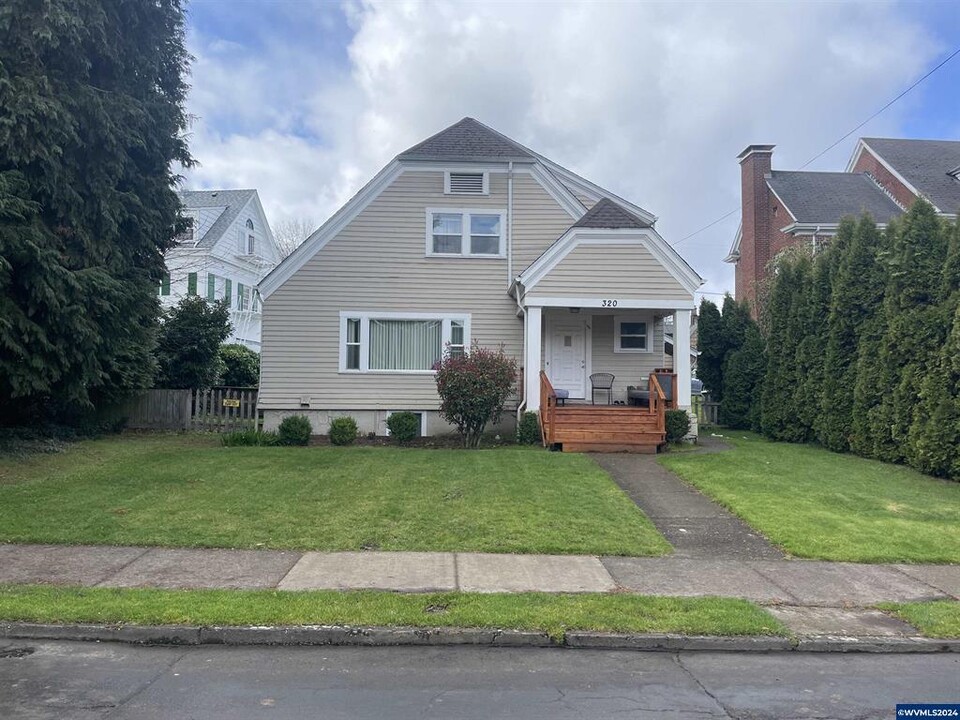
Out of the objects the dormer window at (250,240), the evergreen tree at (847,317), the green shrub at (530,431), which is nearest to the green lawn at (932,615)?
the green shrub at (530,431)

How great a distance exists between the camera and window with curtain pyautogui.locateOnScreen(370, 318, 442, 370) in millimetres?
17953

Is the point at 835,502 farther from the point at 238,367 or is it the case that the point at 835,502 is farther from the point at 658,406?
the point at 238,367

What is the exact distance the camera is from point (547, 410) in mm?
15430

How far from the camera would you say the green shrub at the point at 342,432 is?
15953 millimetres

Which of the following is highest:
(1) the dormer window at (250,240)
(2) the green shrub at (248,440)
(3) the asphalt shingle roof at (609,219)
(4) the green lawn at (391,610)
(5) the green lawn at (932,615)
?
(1) the dormer window at (250,240)

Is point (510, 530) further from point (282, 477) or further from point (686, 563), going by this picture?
point (282, 477)

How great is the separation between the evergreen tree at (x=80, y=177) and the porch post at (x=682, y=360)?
1195 centimetres

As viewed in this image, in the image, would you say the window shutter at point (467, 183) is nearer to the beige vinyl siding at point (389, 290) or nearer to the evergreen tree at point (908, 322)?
the beige vinyl siding at point (389, 290)

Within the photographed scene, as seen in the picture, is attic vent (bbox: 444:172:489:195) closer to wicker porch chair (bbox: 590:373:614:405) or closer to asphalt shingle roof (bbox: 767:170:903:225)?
wicker porch chair (bbox: 590:373:614:405)

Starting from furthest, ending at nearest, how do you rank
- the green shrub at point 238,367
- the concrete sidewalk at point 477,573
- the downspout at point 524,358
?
the green shrub at point 238,367 < the downspout at point 524,358 < the concrete sidewalk at point 477,573

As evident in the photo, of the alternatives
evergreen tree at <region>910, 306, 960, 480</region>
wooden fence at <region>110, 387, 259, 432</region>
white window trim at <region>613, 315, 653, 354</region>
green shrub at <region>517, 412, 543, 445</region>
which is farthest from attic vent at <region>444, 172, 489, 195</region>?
evergreen tree at <region>910, 306, 960, 480</region>

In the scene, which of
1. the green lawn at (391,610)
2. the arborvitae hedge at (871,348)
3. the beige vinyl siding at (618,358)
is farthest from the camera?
the beige vinyl siding at (618,358)

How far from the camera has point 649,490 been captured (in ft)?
36.7

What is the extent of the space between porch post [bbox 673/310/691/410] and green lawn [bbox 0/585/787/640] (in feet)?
34.3
